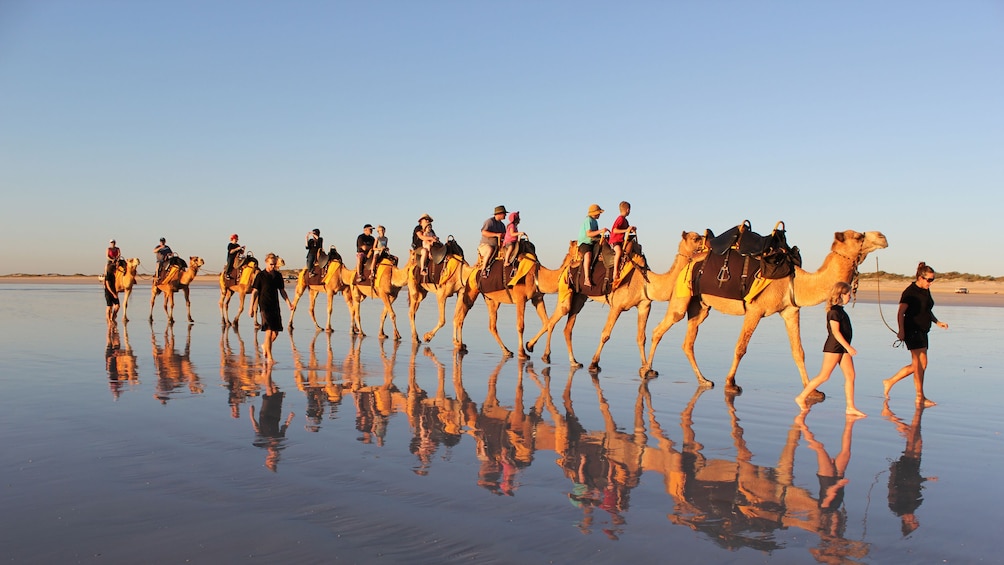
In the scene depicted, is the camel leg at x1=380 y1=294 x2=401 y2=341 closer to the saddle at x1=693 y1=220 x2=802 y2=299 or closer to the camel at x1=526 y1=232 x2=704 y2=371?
the camel at x1=526 y1=232 x2=704 y2=371

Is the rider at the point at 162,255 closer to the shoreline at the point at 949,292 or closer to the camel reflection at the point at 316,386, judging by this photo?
the camel reflection at the point at 316,386

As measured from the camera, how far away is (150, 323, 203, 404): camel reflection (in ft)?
35.6

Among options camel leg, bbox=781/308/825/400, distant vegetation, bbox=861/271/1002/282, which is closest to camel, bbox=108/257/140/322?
camel leg, bbox=781/308/825/400

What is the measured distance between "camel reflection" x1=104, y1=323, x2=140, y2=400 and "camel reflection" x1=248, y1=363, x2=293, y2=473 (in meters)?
1.88

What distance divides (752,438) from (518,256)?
9283 mm

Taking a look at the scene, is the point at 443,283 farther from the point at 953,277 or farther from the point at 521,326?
the point at 953,277

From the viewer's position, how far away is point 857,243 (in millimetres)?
11172

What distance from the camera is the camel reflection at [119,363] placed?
1138cm

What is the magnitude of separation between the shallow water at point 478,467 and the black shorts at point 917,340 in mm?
804

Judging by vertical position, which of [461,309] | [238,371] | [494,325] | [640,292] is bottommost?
[238,371]

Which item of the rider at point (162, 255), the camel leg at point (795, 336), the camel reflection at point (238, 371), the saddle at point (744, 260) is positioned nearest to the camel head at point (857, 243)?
the saddle at point (744, 260)

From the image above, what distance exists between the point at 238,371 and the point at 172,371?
1019mm

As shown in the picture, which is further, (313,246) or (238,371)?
(313,246)

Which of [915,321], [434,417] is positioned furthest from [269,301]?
[915,321]
